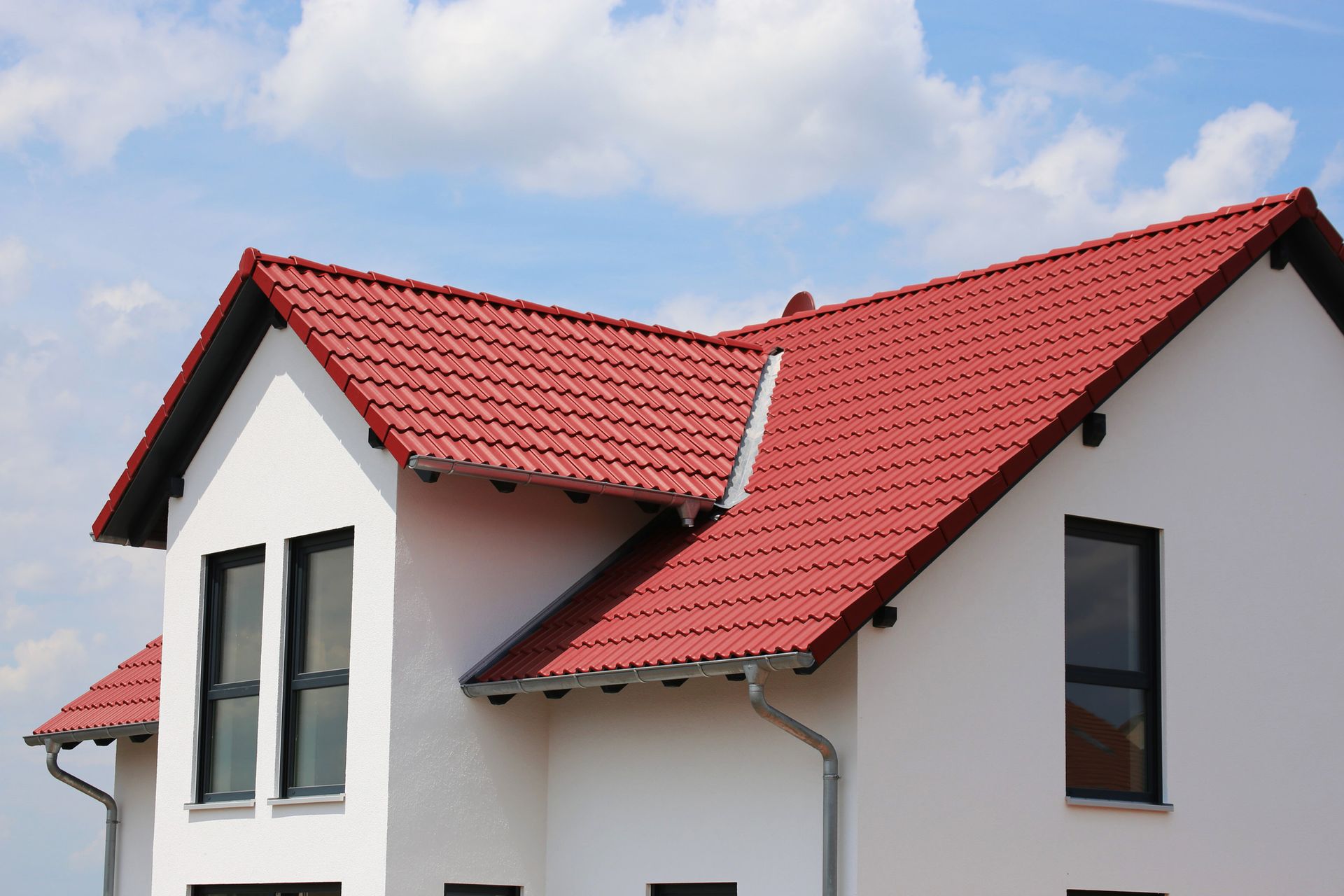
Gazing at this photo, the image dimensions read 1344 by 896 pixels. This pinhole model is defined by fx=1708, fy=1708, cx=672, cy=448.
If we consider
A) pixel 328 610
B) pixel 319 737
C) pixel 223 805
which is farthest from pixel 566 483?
pixel 223 805

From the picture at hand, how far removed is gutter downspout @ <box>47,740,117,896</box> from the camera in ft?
54.1

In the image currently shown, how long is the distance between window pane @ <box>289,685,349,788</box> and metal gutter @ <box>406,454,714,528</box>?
1905mm

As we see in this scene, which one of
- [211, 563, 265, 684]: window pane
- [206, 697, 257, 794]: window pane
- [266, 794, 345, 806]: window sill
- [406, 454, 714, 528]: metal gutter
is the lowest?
[266, 794, 345, 806]: window sill

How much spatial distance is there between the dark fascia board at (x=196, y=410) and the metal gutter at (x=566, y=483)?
2720mm

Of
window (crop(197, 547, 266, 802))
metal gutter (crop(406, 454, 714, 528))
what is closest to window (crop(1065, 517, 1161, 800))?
metal gutter (crop(406, 454, 714, 528))

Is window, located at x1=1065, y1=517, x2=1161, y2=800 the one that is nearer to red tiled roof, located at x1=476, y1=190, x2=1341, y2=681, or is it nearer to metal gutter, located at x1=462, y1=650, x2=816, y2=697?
red tiled roof, located at x1=476, y1=190, x2=1341, y2=681

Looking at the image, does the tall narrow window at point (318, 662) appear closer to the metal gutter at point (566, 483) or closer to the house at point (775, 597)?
the house at point (775, 597)

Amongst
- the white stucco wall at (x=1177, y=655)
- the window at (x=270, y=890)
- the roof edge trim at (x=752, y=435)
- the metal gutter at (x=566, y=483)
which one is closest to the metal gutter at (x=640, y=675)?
the white stucco wall at (x=1177, y=655)

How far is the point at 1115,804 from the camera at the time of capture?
1120 centimetres

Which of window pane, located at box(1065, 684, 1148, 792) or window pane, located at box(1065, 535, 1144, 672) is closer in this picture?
window pane, located at box(1065, 684, 1148, 792)

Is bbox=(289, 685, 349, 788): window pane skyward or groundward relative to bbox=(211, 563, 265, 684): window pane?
groundward

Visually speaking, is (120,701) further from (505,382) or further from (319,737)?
(505,382)

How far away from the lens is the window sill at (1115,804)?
36.2 ft

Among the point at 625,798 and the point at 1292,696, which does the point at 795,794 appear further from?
the point at 1292,696
